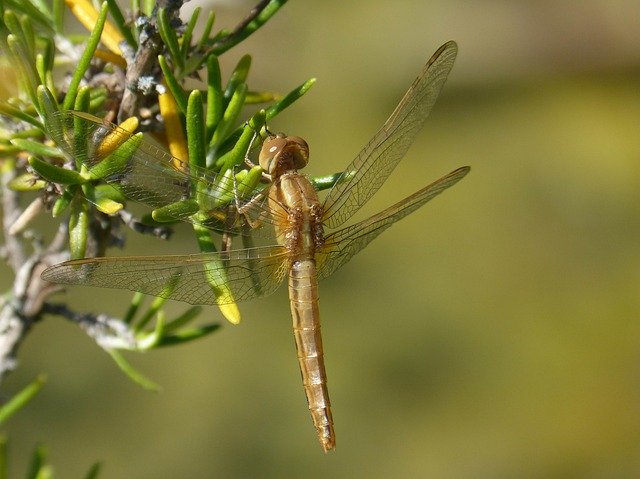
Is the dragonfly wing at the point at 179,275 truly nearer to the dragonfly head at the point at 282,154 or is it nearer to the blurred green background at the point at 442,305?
the dragonfly head at the point at 282,154

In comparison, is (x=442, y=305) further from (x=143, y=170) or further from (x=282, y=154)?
(x=143, y=170)

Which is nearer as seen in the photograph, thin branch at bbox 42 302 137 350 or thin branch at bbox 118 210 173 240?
thin branch at bbox 118 210 173 240

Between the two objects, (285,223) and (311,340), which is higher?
(285,223)

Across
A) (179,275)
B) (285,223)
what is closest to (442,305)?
(285,223)

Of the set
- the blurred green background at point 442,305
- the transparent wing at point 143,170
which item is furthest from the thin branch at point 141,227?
the blurred green background at point 442,305

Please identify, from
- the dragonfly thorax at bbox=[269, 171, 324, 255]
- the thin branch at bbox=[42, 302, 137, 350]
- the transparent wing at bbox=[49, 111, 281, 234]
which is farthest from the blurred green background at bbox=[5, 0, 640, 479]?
the transparent wing at bbox=[49, 111, 281, 234]

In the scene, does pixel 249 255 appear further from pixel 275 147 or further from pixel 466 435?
pixel 466 435

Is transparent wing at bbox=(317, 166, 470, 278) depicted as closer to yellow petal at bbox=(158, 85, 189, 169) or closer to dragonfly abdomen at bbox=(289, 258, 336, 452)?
dragonfly abdomen at bbox=(289, 258, 336, 452)
